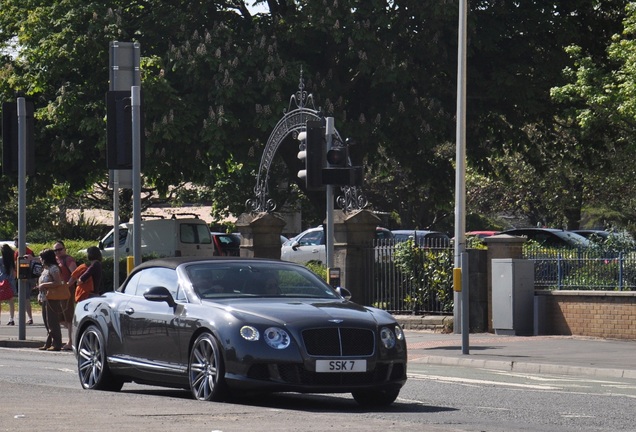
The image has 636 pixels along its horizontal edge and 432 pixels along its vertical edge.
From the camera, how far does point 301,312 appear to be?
12.2m

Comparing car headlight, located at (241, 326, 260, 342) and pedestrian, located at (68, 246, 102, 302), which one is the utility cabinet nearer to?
pedestrian, located at (68, 246, 102, 302)

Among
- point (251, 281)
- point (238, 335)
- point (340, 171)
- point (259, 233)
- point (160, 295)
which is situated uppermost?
point (340, 171)

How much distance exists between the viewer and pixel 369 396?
1255 cm

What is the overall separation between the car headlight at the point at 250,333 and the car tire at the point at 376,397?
3.61 feet

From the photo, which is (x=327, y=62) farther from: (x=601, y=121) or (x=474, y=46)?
(x=601, y=121)

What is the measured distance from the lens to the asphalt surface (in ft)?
59.2

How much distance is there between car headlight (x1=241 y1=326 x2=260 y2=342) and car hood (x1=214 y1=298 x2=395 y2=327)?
10 cm

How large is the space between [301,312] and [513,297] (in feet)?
42.3

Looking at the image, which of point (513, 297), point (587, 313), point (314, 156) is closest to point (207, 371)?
point (314, 156)

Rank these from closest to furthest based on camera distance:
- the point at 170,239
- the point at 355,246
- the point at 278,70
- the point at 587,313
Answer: the point at 587,313, the point at 355,246, the point at 278,70, the point at 170,239

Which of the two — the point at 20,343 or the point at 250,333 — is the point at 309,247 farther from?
the point at 250,333

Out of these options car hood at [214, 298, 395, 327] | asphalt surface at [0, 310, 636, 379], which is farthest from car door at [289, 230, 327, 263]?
car hood at [214, 298, 395, 327]

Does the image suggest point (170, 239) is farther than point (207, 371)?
Yes

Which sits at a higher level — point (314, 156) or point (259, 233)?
point (314, 156)
